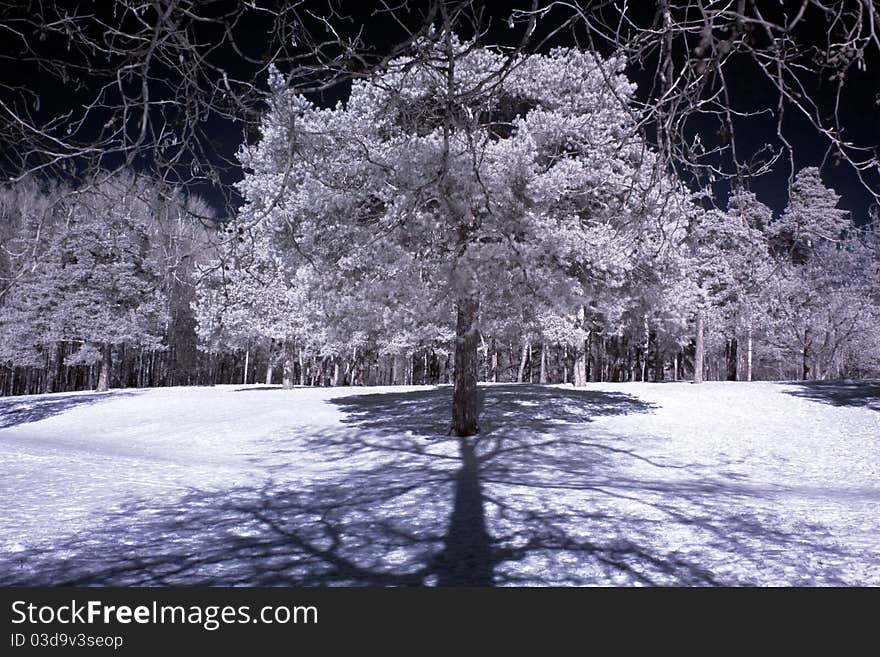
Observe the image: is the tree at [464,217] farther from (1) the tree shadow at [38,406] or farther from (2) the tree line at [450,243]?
(1) the tree shadow at [38,406]

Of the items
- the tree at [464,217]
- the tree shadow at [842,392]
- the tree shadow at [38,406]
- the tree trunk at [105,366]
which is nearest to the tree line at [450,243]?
the tree at [464,217]

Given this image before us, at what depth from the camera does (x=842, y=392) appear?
20.1m

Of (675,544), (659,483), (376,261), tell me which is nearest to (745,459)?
(659,483)

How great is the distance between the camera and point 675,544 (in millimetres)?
5023

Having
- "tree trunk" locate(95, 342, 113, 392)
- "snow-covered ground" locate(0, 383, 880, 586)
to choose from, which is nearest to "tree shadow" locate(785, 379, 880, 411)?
"snow-covered ground" locate(0, 383, 880, 586)

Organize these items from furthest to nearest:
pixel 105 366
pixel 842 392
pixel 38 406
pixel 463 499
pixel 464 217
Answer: pixel 105 366
pixel 38 406
pixel 842 392
pixel 464 217
pixel 463 499

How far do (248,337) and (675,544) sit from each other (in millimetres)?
25048

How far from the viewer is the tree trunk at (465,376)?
1287 centimetres

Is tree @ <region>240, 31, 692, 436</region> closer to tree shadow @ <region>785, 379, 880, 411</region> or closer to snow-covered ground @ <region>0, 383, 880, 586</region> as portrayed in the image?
snow-covered ground @ <region>0, 383, 880, 586</region>

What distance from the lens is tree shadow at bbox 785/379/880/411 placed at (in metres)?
17.8

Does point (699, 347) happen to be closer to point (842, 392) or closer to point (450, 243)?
point (842, 392)

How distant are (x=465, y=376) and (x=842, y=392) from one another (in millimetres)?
15012

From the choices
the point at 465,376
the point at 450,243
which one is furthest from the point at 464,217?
the point at 465,376

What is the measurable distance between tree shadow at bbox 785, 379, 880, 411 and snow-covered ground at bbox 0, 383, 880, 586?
1.66ft
